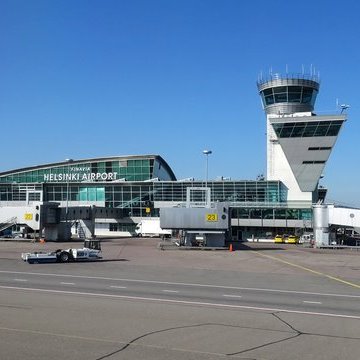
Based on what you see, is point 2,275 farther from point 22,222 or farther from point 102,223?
point 102,223

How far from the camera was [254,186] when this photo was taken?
104438 millimetres

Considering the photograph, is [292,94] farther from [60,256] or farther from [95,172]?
[60,256]

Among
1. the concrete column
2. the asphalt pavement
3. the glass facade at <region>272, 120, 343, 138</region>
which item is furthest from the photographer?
the glass facade at <region>272, 120, 343, 138</region>

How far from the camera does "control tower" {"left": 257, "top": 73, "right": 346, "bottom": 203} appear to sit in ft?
308

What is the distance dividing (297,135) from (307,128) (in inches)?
86.6

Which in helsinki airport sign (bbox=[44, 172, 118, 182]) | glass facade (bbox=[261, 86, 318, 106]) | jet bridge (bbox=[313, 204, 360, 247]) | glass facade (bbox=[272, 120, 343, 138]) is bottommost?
jet bridge (bbox=[313, 204, 360, 247])

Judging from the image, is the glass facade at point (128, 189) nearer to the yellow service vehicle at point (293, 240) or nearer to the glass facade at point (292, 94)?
the yellow service vehicle at point (293, 240)

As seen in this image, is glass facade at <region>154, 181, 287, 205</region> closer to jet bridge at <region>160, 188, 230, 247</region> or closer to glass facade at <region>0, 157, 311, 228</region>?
glass facade at <region>0, 157, 311, 228</region>

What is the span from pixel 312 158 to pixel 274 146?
8379 millimetres

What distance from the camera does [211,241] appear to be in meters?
60.7

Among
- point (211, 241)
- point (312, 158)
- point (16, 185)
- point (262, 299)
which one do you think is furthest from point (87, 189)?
point (262, 299)

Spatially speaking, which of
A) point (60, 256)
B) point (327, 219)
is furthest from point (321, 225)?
point (60, 256)

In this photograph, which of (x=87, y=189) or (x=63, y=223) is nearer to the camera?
(x=63, y=223)

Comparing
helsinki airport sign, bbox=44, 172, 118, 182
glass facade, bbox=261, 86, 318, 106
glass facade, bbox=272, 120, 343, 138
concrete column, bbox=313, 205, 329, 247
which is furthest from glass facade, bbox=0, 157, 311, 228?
concrete column, bbox=313, 205, 329, 247
